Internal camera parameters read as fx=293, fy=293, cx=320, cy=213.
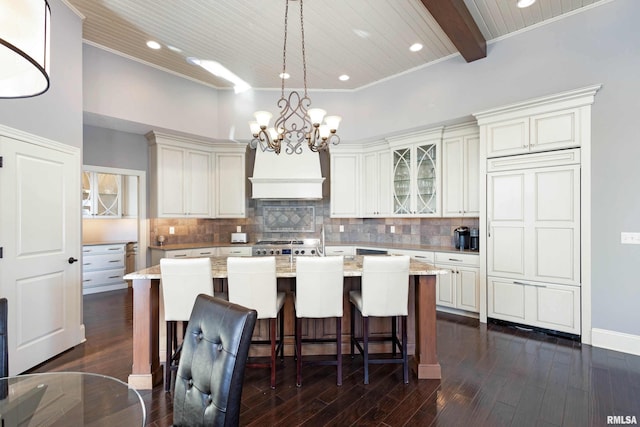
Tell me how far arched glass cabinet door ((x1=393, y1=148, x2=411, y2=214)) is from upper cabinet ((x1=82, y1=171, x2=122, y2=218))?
5144mm

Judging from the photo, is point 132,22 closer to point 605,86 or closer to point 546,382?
point 605,86

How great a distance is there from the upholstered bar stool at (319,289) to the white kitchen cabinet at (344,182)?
2968 millimetres

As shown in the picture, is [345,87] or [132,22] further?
[345,87]

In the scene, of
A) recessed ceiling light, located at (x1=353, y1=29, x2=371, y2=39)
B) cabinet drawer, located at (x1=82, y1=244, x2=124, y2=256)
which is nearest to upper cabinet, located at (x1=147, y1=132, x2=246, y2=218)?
cabinet drawer, located at (x1=82, y1=244, x2=124, y2=256)

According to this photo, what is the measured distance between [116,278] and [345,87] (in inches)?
213

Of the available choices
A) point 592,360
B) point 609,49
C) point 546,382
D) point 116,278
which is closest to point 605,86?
point 609,49

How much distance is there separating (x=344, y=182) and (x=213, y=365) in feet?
14.3

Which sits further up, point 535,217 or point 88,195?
point 88,195

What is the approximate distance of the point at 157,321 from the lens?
8.02ft

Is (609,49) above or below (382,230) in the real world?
above

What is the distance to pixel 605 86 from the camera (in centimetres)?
298

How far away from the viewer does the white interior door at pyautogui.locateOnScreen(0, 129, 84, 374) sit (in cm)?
246

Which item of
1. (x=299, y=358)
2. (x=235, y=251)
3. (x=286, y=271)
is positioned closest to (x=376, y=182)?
(x=235, y=251)

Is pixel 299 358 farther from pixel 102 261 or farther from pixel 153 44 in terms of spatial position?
pixel 102 261
